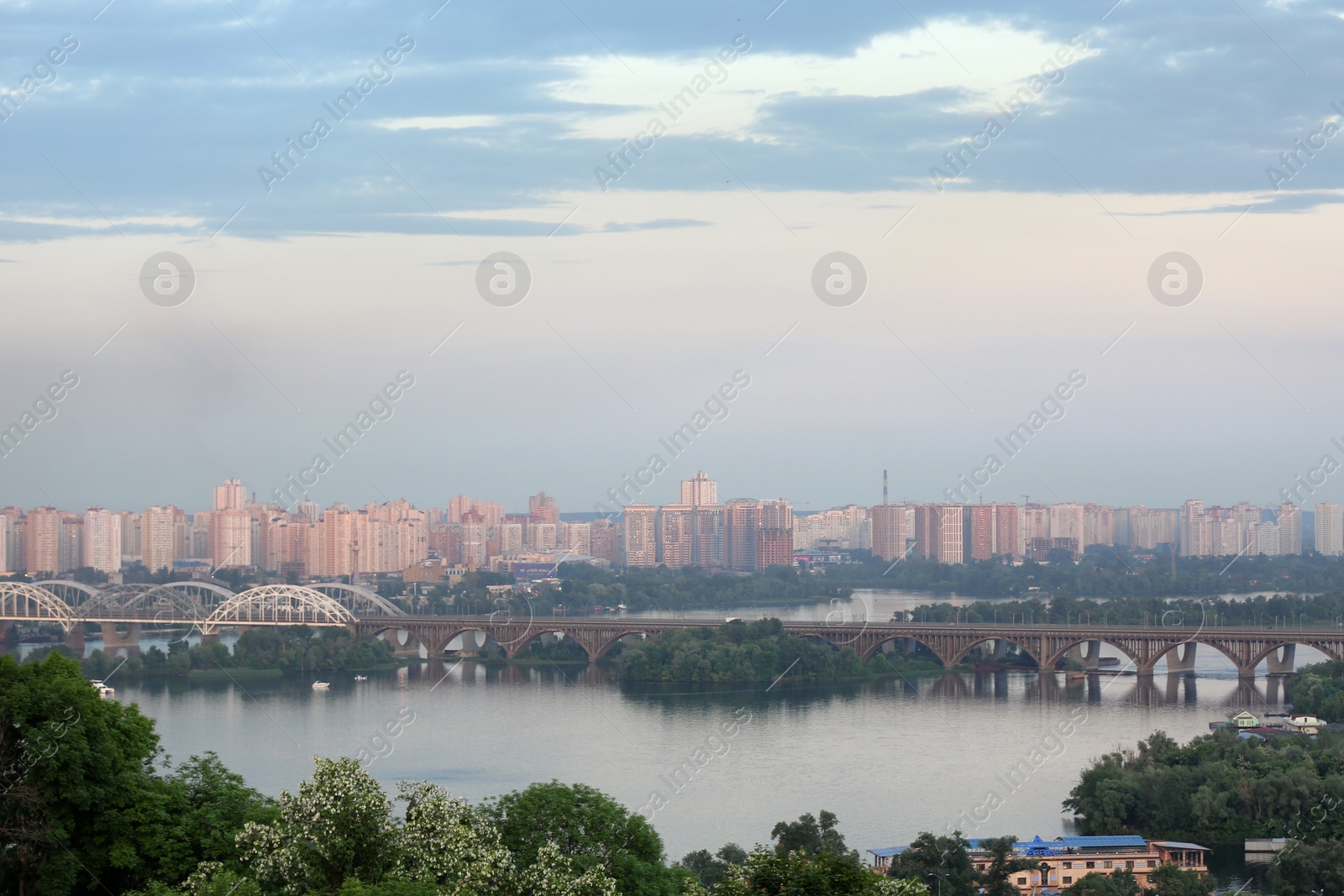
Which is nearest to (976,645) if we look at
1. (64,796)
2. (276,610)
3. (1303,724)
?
(1303,724)

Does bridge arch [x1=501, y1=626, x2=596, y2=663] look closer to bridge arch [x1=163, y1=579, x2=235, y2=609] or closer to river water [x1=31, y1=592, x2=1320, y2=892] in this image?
river water [x1=31, y1=592, x2=1320, y2=892]

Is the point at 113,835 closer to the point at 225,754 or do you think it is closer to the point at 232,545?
the point at 225,754

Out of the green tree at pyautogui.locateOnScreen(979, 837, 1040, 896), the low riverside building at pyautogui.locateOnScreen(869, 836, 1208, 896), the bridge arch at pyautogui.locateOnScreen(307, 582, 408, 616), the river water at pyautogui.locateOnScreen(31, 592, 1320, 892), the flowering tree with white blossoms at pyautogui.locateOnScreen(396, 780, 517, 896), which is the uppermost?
the flowering tree with white blossoms at pyautogui.locateOnScreen(396, 780, 517, 896)

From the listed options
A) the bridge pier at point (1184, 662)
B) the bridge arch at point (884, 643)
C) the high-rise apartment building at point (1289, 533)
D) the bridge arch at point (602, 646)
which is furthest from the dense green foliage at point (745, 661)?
the high-rise apartment building at point (1289, 533)

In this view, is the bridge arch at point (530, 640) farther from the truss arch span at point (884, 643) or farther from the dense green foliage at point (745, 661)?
the truss arch span at point (884, 643)

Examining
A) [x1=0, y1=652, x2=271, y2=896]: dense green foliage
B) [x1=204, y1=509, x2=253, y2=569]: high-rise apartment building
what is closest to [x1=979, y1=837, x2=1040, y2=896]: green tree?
[x1=0, y1=652, x2=271, y2=896]: dense green foliage

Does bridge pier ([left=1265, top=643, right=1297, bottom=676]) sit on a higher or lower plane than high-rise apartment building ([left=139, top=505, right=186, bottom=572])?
lower

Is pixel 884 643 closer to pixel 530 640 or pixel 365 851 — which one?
pixel 530 640
